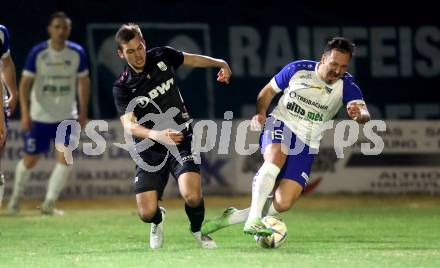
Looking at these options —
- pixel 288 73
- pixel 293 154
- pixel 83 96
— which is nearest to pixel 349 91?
pixel 288 73

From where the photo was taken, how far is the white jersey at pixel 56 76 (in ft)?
46.3

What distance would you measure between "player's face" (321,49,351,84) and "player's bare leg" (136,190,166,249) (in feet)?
6.49

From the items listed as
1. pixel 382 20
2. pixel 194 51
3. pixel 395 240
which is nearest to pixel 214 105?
pixel 194 51

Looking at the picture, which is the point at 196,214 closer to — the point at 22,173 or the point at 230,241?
the point at 230,241

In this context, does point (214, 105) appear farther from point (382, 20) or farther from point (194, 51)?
point (382, 20)

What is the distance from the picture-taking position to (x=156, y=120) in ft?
30.7

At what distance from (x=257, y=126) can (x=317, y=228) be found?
2.94 meters

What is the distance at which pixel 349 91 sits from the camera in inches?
375

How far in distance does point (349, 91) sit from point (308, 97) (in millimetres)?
398

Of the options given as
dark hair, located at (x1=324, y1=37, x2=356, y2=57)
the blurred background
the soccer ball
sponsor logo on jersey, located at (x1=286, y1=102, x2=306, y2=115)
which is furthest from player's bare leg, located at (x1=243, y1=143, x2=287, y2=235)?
the blurred background

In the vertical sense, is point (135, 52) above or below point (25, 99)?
above

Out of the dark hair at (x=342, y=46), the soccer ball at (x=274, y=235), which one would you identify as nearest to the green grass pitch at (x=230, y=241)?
the soccer ball at (x=274, y=235)

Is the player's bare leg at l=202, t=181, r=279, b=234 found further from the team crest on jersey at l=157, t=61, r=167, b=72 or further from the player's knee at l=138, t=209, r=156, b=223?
the team crest on jersey at l=157, t=61, r=167, b=72

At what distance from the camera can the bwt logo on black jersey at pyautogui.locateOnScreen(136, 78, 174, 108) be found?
927 centimetres
